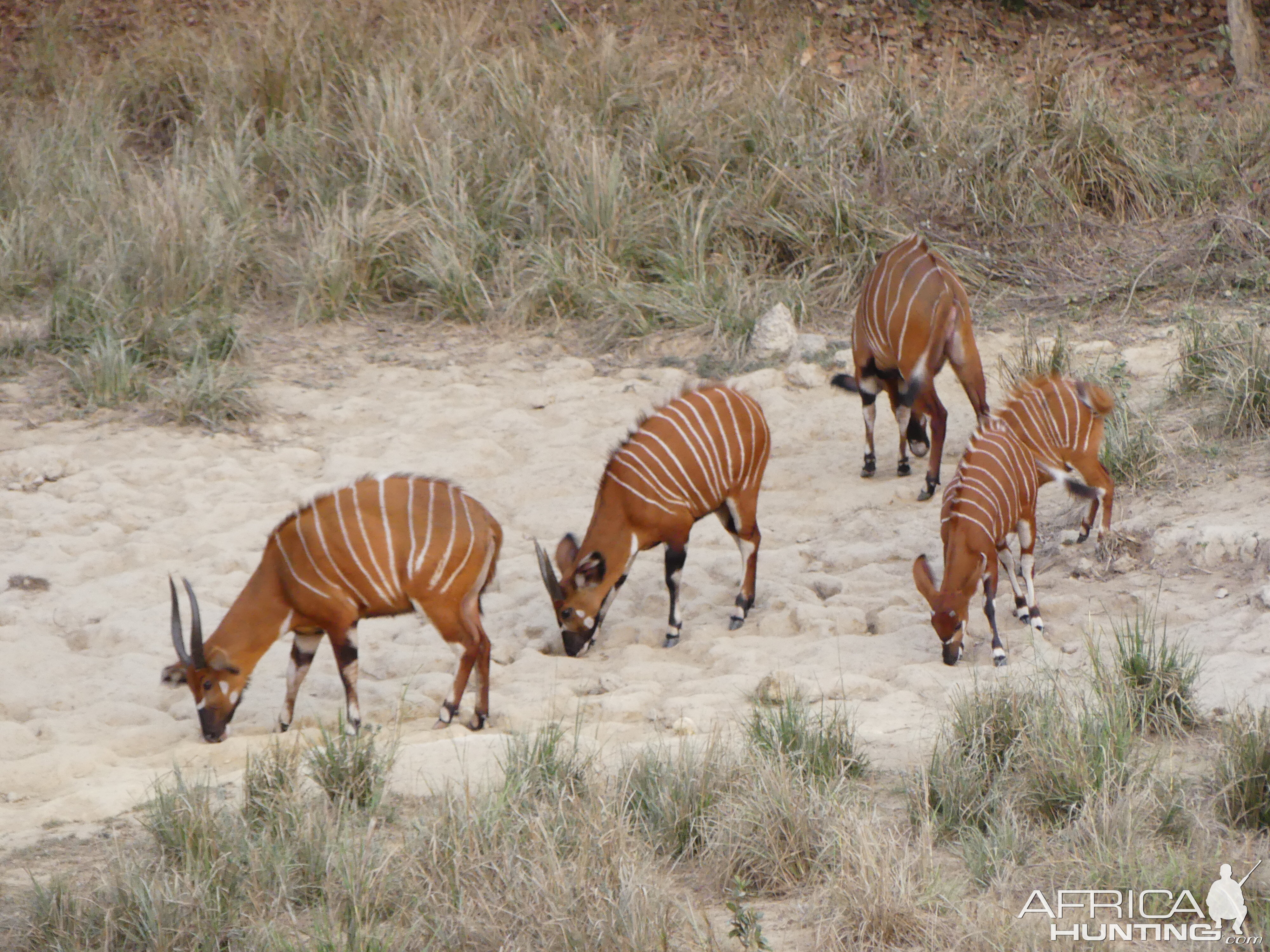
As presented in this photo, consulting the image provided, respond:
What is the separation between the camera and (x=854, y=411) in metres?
8.77

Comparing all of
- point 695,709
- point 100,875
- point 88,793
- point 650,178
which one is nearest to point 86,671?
point 88,793

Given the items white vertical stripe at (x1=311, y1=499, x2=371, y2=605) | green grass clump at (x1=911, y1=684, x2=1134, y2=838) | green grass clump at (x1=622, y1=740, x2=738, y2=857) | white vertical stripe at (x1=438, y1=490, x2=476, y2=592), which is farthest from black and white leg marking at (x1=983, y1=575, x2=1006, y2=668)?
white vertical stripe at (x1=311, y1=499, x2=371, y2=605)

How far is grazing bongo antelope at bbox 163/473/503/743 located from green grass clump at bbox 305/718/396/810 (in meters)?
0.76

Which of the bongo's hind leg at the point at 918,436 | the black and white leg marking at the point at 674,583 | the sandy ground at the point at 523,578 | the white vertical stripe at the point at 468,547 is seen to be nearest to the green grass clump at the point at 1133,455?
the sandy ground at the point at 523,578

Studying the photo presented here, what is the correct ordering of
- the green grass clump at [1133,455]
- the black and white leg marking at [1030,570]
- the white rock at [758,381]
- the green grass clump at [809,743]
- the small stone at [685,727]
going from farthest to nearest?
the white rock at [758,381]
the green grass clump at [1133,455]
the black and white leg marking at [1030,570]
the small stone at [685,727]
the green grass clump at [809,743]

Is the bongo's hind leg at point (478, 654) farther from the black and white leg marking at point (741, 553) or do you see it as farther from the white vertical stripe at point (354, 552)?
the black and white leg marking at point (741, 553)

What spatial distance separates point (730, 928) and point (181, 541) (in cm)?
430

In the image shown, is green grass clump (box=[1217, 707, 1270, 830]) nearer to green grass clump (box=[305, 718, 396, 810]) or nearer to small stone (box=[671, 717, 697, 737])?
small stone (box=[671, 717, 697, 737])

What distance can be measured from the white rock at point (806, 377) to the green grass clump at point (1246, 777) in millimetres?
4985

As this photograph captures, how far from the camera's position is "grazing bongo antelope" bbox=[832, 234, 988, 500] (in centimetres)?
746

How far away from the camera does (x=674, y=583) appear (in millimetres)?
6262

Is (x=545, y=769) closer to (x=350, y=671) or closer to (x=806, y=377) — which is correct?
(x=350, y=671)

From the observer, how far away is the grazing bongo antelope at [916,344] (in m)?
7.46

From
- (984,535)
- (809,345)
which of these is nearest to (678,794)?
(984,535)
